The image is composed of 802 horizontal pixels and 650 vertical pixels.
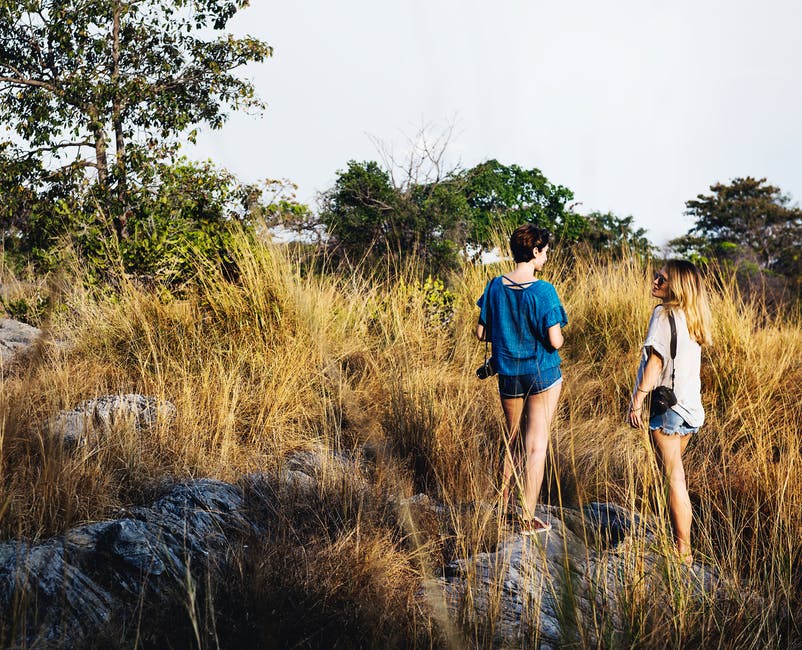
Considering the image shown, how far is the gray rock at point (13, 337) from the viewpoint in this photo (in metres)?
6.61

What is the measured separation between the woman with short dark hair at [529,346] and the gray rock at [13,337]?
15.1 ft

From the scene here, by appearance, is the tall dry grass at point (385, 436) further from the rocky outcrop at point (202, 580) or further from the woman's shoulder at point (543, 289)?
the woman's shoulder at point (543, 289)

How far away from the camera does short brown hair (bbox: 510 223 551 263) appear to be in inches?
159

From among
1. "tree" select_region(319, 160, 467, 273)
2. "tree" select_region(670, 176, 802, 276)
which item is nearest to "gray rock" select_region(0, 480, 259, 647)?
"tree" select_region(319, 160, 467, 273)

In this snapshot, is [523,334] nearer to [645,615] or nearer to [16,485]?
[645,615]

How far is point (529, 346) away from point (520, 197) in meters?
11.6

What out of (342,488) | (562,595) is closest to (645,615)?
(562,595)

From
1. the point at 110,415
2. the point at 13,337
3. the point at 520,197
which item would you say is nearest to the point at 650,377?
the point at 110,415

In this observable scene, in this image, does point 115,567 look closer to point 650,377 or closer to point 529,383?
point 529,383

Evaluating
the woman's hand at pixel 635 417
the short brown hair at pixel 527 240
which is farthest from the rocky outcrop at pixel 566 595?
the short brown hair at pixel 527 240

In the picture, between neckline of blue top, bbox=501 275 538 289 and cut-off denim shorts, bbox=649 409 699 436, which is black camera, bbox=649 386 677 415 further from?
neckline of blue top, bbox=501 275 538 289

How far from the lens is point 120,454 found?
160 inches

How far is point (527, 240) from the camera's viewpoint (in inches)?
159

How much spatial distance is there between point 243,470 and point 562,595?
2.51 m
